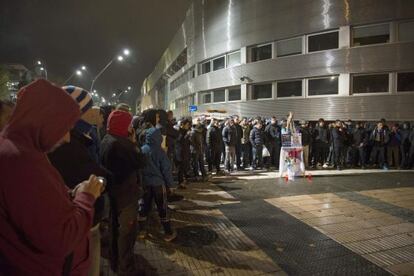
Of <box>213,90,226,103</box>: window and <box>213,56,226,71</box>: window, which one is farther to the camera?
<box>213,90,226,103</box>: window

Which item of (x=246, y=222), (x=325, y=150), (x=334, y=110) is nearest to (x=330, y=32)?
(x=334, y=110)

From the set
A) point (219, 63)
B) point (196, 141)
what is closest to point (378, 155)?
point (196, 141)

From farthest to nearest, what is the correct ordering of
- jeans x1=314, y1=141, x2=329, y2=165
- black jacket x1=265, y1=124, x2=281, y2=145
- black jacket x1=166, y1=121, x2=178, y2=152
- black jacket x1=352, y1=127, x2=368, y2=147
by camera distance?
jeans x1=314, y1=141, x2=329, y2=165 → black jacket x1=352, y1=127, x2=368, y2=147 → black jacket x1=265, y1=124, x2=281, y2=145 → black jacket x1=166, y1=121, x2=178, y2=152

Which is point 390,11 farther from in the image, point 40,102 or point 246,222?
point 40,102

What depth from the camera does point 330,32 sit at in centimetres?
1931

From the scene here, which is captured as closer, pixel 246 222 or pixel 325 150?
pixel 246 222

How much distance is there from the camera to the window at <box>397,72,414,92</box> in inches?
664

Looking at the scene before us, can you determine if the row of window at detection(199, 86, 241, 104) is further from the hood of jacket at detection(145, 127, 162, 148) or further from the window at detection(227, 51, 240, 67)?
the hood of jacket at detection(145, 127, 162, 148)

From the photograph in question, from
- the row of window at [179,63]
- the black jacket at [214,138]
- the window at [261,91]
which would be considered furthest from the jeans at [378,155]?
the row of window at [179,63]

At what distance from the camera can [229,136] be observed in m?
12.4

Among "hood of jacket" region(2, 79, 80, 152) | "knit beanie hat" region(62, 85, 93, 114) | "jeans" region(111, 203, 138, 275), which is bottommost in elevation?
"jeans" region(111, 203, 138, 275)

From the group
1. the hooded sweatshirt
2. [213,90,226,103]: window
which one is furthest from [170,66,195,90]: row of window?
the hooded sweatshirt

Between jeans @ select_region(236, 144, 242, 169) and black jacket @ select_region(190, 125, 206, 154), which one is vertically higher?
black jacket @ select_region(190, 125, 206, 154)

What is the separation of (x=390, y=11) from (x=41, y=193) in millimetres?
20058
